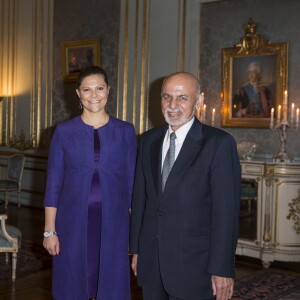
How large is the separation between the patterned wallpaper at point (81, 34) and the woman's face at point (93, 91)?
4.27 m

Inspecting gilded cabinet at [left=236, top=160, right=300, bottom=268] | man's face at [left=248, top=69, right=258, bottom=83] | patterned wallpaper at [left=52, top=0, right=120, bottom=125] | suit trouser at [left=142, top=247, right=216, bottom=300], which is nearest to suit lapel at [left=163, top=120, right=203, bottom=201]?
suit trouser at [left=142, top=247, right=216, bottom=300]

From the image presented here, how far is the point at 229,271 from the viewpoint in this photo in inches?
69.3

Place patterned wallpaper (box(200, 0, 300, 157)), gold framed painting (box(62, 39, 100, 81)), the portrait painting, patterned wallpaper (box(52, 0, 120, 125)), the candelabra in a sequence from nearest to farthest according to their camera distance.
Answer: the candelabra
patterned wallpaper (box(200, 0, 300, 157))
the portrait painting
patterned wallpaper (box(52, 0, 120, 125))
gold framed painting (box(62, 39, 100, 81))

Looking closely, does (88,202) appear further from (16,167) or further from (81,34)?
(16,167)

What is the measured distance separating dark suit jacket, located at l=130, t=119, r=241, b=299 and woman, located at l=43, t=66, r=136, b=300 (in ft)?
1.18

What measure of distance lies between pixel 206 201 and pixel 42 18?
6302mm

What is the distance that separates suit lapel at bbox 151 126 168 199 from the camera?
187cm

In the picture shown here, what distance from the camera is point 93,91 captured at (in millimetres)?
2139

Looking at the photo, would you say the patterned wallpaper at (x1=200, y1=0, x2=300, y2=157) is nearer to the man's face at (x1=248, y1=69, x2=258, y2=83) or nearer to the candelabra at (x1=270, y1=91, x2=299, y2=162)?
the candelabra at (x1=270, y1=91, x2=299, y2=162)

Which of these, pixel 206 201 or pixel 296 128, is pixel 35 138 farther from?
pixel 206 201

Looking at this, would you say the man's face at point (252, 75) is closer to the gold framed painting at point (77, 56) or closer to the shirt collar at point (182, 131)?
the gold framed painting at point (77, 56)

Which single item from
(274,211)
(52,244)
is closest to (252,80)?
(274,211)

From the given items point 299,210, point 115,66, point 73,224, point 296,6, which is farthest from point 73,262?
point 115,66

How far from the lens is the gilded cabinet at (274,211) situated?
14.4ft
